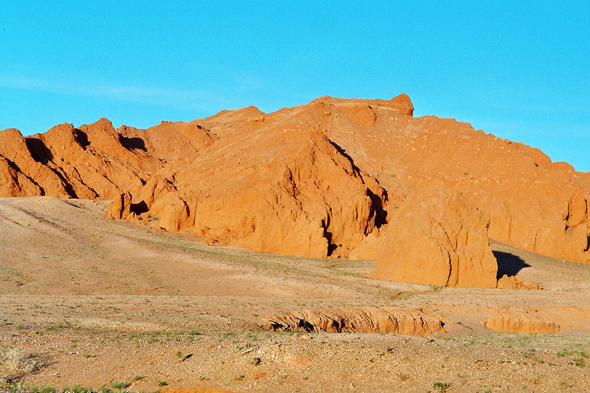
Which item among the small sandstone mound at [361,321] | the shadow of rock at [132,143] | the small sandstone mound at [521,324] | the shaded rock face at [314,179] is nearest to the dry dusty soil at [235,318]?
the small sandstone mound at [521,324]

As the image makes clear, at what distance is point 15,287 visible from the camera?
22859 millimetres

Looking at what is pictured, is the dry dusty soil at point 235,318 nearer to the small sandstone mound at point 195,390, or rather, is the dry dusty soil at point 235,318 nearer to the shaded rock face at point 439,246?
the small sandstone mound at point 195,390

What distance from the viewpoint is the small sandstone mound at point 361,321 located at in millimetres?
18312

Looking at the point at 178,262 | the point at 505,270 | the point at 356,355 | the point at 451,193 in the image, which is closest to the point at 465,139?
the point at 505,270

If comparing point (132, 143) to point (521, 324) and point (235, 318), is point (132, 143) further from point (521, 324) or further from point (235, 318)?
point (521, 324)

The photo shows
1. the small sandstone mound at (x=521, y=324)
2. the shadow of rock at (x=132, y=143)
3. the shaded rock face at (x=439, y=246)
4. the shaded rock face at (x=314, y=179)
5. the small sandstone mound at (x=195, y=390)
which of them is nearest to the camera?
the small sandstone mound at (x=195, y=390)

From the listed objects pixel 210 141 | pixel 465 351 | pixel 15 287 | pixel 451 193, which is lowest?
pixel 15 287

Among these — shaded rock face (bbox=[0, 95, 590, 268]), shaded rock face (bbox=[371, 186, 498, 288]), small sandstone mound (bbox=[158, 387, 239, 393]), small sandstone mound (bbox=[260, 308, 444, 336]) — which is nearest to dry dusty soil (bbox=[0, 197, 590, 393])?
small sandstone mound (bbox=[158, 387, 239, 393])

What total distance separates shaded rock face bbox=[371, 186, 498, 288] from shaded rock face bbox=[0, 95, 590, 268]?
416 mm

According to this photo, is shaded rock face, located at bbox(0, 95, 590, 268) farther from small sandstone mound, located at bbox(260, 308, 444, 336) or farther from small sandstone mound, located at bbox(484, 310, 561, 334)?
small sandstone mound, located at bbox(260, 308, 444, 336)

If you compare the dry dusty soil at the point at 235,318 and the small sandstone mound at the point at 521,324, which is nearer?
the dry dusty soil at the point at 235,318

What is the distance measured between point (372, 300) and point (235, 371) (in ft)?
43.7

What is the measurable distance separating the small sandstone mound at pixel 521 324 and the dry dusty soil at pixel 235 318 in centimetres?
7

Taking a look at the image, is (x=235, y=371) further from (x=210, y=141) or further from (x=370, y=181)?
(x=210, y=141)
